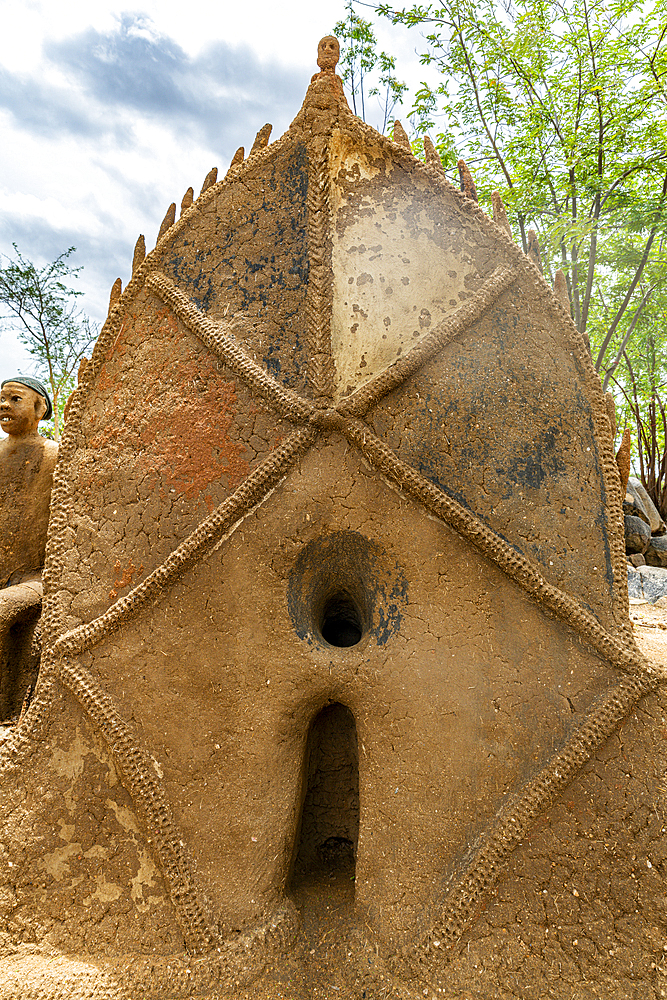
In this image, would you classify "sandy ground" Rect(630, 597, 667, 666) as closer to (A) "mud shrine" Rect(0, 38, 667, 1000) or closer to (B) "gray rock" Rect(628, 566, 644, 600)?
(B) "gray rock" Rect(628, 566, 644, 600)

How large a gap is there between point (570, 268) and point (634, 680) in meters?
9.29

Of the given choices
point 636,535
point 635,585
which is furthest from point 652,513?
point 635,585

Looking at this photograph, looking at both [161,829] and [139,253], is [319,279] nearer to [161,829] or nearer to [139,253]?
[139,253]

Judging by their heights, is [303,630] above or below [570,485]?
below

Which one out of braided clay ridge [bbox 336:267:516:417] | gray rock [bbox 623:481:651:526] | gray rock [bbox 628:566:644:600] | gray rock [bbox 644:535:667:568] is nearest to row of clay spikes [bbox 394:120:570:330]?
braided clay ridge [bbox 336:267:516:417]

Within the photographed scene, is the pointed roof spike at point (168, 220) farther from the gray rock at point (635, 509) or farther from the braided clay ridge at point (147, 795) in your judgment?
the gray rock at point (635, 509)

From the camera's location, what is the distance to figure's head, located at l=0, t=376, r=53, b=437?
3.96 metres

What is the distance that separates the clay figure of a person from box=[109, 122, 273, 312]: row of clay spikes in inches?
47.7

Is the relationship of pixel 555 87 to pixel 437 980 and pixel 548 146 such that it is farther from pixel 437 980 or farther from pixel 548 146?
pixel 437 980

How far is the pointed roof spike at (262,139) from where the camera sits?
3129mm

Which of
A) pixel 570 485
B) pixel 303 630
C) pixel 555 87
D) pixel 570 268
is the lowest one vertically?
pixel 303 630

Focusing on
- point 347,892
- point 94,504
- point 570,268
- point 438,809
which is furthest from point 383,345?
point 570,268

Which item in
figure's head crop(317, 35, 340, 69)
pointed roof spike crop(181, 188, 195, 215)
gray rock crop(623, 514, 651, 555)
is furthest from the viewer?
gray rock crop(623, 514, 651, 555)

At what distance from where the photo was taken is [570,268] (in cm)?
992
